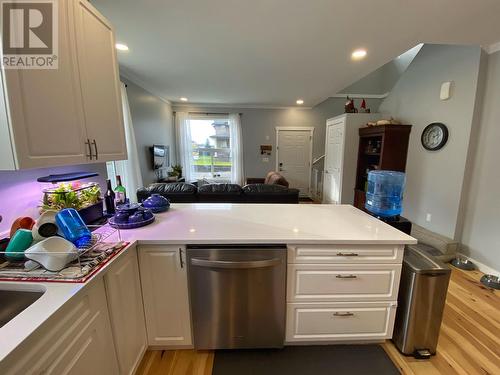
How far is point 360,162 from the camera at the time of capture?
14.6ft

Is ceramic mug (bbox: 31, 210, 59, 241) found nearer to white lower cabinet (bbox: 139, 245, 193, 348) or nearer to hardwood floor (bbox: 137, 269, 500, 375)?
white lower cabinet (bbox: 139, 245, 193, 348)

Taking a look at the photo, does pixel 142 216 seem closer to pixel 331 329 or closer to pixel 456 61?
pixel 331 329

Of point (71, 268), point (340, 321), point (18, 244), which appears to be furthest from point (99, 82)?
point (340, 321)

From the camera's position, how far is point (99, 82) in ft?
4.53

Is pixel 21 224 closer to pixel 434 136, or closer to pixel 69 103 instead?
pixel 69 103

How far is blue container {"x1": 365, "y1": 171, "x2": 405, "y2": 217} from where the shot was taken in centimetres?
182

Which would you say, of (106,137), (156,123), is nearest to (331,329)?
(106,137)

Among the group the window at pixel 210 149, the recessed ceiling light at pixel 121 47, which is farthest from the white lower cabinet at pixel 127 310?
the window at pixel 210 149

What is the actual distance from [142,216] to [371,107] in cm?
611

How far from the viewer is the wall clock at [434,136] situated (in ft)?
9.76

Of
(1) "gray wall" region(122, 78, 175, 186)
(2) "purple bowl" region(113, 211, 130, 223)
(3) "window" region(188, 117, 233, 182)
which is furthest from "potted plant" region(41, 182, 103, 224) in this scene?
(3) "window" region(188, 117, 233, 182)

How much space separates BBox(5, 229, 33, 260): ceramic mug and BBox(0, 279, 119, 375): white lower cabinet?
0.40 metres

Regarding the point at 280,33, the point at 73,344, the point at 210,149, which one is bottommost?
the point at 73,344

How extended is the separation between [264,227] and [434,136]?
A: 3205 millimetres
